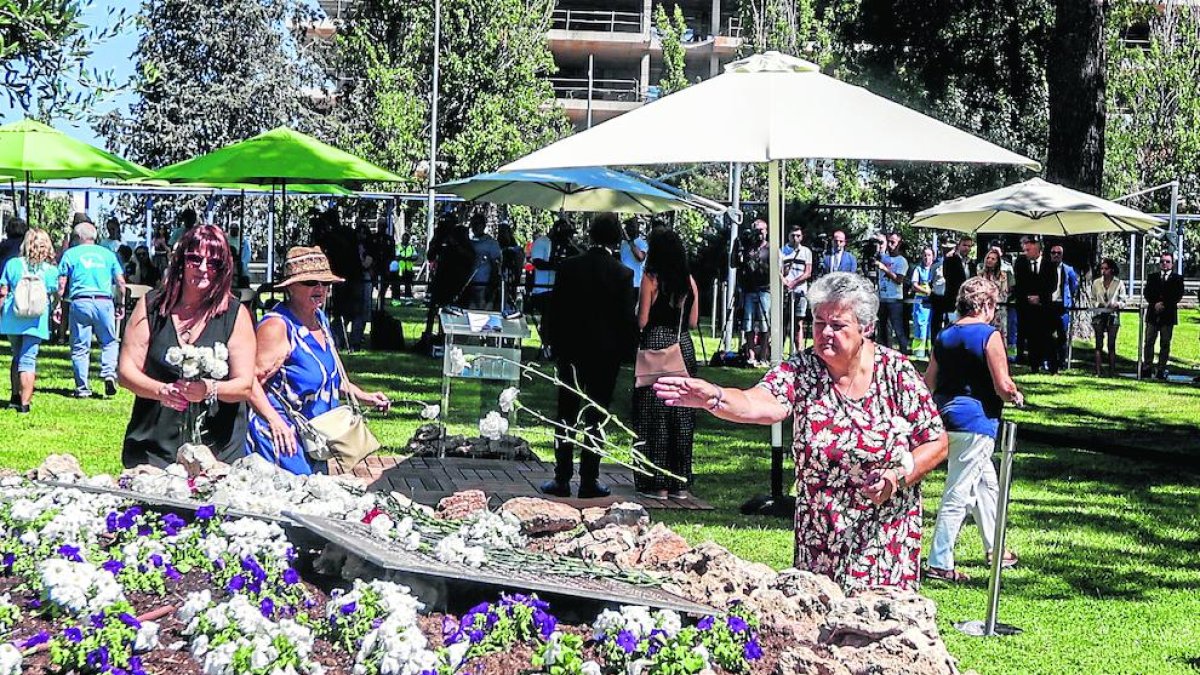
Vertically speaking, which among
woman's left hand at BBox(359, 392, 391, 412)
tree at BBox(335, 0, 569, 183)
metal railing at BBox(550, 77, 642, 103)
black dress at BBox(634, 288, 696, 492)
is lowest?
black dress at BBox(634, 288, 696, 492)

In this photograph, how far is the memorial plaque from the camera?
13.5ft

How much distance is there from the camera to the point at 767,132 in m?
8.44

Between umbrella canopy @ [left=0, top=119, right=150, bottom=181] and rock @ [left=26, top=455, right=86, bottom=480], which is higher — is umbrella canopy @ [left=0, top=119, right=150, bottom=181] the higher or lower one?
the higher one

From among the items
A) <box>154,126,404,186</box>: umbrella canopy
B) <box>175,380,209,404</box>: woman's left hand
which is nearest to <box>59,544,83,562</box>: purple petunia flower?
<box>175,380,209,404</box>: woman's left hand

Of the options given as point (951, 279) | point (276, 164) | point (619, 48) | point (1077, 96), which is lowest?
point (951, 279)

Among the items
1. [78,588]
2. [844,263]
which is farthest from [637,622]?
[844,263]

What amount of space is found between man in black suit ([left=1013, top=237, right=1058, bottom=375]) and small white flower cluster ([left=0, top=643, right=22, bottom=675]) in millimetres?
18979

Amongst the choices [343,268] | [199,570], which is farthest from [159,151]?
[199,570]

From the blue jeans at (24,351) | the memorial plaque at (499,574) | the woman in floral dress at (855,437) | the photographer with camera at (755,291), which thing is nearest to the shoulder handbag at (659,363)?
the woman in floral dress at (855,437)

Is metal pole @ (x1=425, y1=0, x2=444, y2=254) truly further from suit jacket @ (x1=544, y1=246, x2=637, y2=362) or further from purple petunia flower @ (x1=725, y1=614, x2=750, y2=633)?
purple petunia flower @ (x1=725, y1=614, x2=750, y2=633)

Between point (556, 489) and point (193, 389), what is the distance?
442cm

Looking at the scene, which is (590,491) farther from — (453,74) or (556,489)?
(453,74)

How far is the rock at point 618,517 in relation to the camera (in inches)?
222

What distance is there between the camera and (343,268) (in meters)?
19.5
